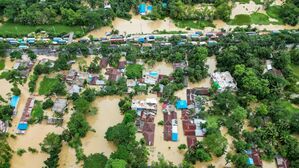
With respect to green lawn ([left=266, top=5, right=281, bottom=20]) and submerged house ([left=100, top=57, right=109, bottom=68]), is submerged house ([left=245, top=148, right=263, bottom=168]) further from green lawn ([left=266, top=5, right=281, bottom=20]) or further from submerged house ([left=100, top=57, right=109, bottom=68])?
green lawn ([left=266, top=5, right=281, bottom=20])

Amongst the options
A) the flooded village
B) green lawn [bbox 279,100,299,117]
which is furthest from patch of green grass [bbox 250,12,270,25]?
green lawn [bbox 279,100,299,117]

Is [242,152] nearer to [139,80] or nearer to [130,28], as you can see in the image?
[139,80]

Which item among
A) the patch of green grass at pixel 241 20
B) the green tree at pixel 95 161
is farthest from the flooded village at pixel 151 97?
the patch of green grass at pixel 241 20

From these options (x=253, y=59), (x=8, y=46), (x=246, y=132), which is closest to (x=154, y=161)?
(x=246, y=132)

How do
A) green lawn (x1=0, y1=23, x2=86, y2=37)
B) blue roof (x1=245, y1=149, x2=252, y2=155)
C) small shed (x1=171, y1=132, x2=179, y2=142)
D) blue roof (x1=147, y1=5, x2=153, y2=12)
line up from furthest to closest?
1. blue roof (x1=147, y1=5, x2=153, y2=12)
2. green lawn (x1=0, y1=23, x2=86, y2=37)
3. small shed (x1=171, y1=132, x2=179, y2=142)
4. blue roof (x1=245, y1=149, x2=252, y2=155)

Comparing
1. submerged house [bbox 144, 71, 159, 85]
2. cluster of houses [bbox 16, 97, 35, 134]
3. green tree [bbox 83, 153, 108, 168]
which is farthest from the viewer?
submerged house [bbox 144, 71, 159, 85]
